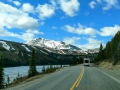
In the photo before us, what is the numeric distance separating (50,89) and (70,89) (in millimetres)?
1404

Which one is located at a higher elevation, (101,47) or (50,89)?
(101,47)

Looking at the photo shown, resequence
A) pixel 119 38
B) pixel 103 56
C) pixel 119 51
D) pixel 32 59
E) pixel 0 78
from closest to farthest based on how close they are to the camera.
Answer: pixel 0 78, pixel 119 51, pixel 32 59, pixel 119 38, pixel 103 56

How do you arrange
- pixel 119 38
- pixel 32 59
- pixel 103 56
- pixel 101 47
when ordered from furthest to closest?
pixel 101 47 < pixel 103 56 < pixel 119 38 < pixel 32 59

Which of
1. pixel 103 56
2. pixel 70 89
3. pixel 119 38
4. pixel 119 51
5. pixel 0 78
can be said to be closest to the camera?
pixel 70 89

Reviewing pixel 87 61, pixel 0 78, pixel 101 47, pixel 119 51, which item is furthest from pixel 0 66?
pixel 101 47

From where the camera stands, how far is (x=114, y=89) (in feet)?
50.0

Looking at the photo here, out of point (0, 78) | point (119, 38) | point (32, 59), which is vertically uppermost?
point (119, 38)

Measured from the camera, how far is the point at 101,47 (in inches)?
5920

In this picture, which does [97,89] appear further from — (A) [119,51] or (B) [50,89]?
Answer: (A) [119,51]

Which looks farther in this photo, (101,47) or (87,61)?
(101,47)

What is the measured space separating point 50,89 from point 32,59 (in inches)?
2588

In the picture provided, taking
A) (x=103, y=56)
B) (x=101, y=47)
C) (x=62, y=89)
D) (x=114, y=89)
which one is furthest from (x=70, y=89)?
(x=101, y=47)

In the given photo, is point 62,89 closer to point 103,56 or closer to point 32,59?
point 32,59

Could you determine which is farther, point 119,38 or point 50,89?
point 119,38
